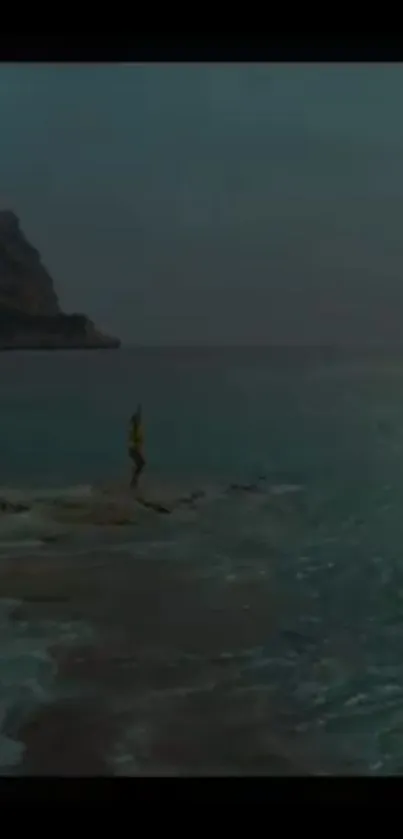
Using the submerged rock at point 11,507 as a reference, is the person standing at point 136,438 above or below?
above

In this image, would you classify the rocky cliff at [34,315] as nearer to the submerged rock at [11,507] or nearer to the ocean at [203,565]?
the ocean at [203,565]

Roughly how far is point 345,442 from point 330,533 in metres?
0.14

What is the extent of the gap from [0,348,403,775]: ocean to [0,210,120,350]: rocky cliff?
25 mm

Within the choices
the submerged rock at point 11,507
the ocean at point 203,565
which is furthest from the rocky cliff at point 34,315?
the submerged rock at point 11,507

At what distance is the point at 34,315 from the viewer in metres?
1.65

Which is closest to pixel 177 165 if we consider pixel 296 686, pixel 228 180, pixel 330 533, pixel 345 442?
pixel 228 180

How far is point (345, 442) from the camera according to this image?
1628 millimetres

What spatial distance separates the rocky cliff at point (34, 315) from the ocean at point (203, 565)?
0.03 m

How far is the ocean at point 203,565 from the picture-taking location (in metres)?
1.60

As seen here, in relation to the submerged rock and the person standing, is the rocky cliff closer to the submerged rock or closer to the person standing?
the person standing

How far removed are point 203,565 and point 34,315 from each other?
1.52 feet

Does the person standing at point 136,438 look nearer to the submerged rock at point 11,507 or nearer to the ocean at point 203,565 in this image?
the ocean at point 203,565

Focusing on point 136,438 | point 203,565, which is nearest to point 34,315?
point 136,438
